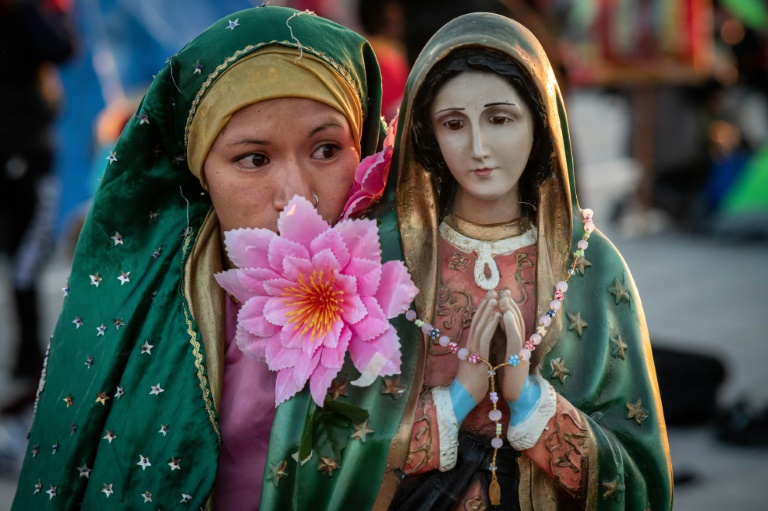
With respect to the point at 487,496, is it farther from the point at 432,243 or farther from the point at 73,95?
the point at 73,95

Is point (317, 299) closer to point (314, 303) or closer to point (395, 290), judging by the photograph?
point (314, 303)

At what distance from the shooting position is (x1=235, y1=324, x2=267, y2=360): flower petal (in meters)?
2.39

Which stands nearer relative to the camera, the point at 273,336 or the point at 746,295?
the point at 273,336

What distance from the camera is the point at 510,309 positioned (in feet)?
7.07

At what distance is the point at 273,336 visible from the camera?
2365 millimetres

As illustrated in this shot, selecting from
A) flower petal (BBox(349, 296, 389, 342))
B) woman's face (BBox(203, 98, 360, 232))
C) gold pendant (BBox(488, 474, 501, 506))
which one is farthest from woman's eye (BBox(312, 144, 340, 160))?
gold pendant (BBox(488, 474, 501, 506))

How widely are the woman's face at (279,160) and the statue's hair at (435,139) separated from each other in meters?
0.30

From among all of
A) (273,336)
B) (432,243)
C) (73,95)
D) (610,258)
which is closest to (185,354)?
(273,336)

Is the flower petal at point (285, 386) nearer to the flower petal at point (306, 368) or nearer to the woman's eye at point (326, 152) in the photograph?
the flower petal at point (306, 368)

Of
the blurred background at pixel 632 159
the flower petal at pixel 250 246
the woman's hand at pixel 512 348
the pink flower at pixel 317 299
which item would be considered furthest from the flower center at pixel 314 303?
the blurred background at pixel 632 159

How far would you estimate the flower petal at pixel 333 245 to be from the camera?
229 cm

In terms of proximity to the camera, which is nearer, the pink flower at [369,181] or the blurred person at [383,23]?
the pink flower at [369,181]

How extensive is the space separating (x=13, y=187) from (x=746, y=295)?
513cm

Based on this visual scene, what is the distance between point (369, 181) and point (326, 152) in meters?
0.21
